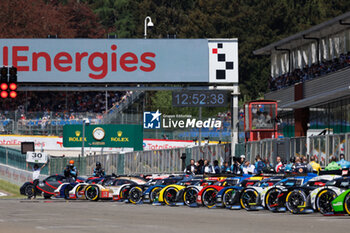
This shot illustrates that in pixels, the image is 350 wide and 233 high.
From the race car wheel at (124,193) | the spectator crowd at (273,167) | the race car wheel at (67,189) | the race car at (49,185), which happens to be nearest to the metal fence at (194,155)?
the spectator crowd at (273,167)

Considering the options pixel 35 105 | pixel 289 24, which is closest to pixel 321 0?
pixel 289 24

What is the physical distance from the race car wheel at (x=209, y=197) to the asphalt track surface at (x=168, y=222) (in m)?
2.88

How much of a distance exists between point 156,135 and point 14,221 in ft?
168

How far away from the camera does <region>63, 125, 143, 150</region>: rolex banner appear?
6938 centimetres

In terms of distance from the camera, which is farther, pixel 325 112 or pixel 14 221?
pixel 325 112

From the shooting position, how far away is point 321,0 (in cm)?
→ 10019

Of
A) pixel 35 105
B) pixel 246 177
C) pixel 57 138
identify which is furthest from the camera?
pixel 35 105

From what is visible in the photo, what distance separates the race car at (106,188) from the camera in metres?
34.1

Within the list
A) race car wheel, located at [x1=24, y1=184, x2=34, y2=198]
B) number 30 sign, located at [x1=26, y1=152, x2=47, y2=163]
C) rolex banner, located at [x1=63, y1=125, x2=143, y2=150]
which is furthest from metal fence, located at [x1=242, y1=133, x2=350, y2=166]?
rolex banner, located at [x1=63, y1=125, x2=143, y2=150]

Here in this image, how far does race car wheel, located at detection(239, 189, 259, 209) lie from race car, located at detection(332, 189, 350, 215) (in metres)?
4.22

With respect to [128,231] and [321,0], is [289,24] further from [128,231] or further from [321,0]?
[128,231]

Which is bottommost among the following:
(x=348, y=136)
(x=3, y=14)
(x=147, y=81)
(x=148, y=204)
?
(x=148, y=204)

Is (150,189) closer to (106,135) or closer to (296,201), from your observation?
(296,201)

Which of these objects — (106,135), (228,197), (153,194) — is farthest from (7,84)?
(106,135)
